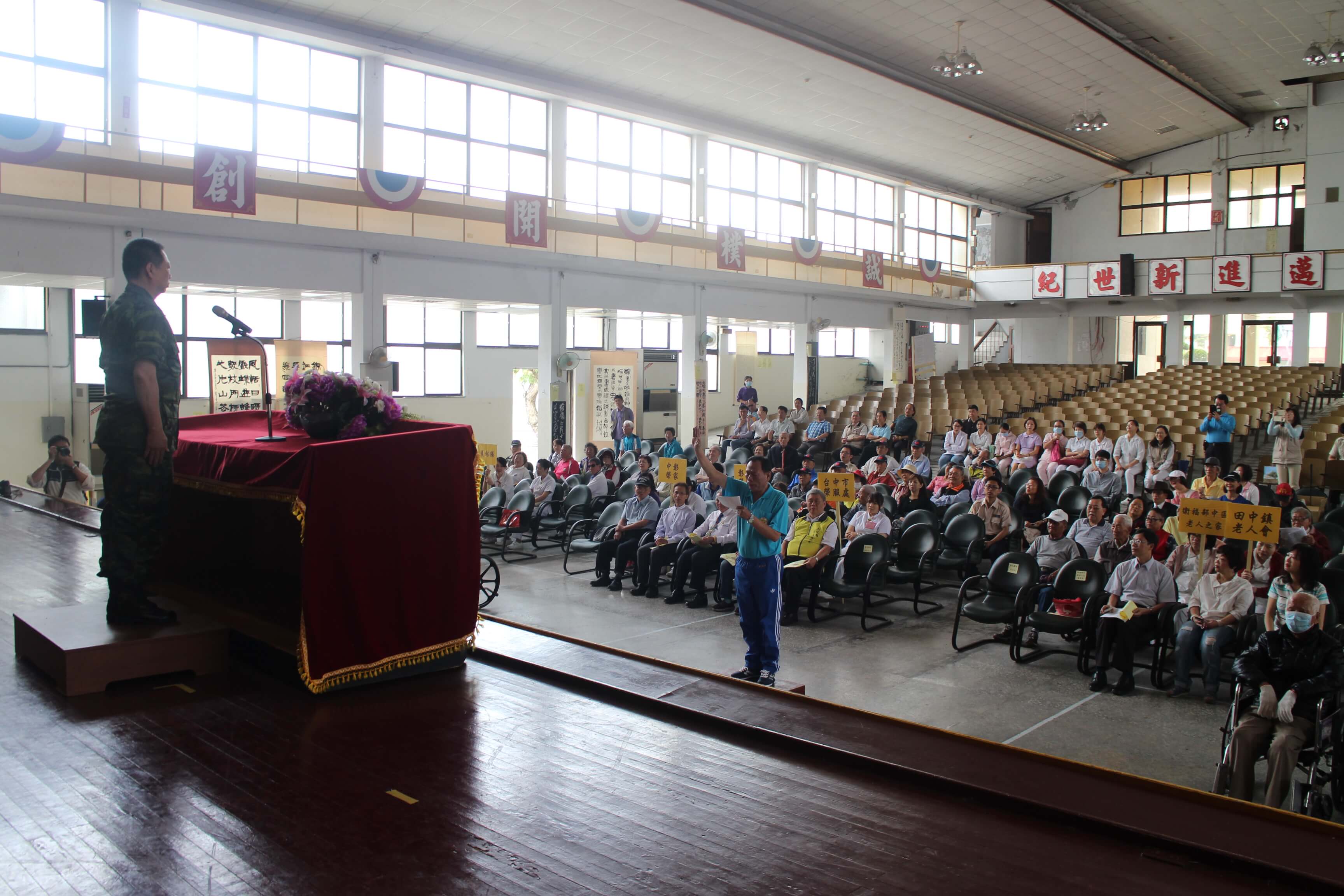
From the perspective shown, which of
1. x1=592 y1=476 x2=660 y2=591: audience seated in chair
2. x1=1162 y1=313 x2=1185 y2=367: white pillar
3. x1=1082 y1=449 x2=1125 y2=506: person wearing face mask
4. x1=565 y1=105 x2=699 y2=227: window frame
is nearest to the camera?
x1=592 y1=476 x2=660 y2=591: audience seated in chair

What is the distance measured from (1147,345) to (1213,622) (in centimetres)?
2340

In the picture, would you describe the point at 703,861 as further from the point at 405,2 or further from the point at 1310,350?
the point at 1310,350

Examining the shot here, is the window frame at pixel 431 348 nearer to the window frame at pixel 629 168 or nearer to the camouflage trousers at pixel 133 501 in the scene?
the window frame at pixel 629 168

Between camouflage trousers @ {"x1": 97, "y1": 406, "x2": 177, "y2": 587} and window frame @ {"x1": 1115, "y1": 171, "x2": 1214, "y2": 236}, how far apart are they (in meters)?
26.1

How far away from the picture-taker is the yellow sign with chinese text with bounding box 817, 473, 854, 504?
7887mm

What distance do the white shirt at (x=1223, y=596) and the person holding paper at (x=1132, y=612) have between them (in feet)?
0.92

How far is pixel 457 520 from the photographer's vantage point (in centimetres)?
358

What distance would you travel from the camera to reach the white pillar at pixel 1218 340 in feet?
78.8

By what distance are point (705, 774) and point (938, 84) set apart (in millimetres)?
17743

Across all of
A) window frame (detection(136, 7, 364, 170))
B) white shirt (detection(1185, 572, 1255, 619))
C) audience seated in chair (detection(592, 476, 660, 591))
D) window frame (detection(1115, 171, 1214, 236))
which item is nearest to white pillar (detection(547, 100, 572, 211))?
window frame (detection(136, 7, 364, 170))

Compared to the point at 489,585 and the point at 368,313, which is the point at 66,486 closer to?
the point at 368,313

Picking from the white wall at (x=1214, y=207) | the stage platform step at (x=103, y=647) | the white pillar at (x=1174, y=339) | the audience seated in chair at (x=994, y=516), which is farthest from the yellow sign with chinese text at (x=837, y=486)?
the white wall at (x=1214, y=207)

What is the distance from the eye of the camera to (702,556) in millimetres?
8078

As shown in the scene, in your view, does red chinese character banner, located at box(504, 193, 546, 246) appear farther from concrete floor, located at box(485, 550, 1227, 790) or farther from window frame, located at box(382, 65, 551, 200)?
concrete floor, located at box(485, 550, 1227, 790)
